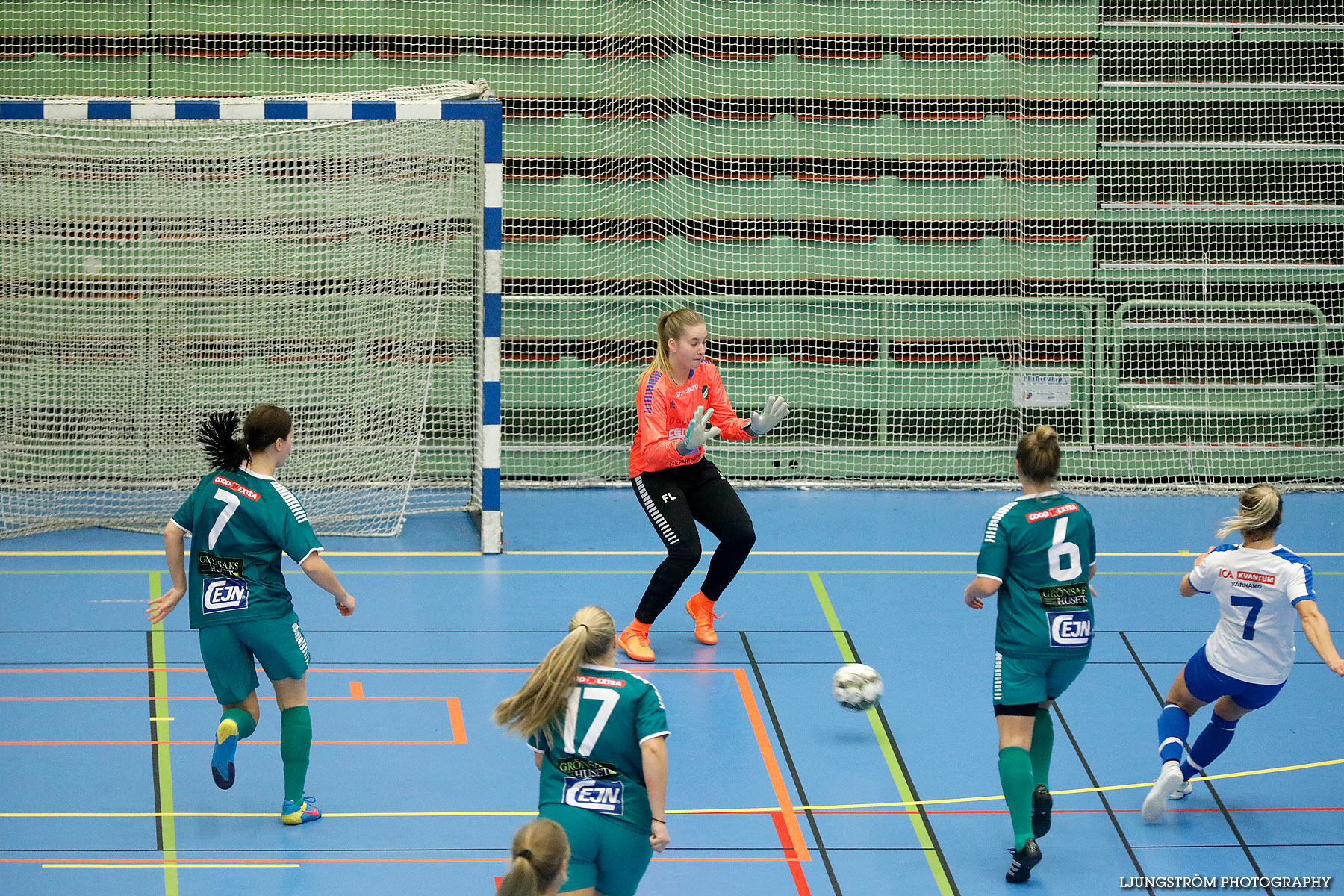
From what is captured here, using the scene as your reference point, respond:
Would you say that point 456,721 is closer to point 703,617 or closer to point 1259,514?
point 703,617

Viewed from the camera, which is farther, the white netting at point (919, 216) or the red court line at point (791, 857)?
the white netting at point (919, 216)

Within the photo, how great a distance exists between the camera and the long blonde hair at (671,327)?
7.55m

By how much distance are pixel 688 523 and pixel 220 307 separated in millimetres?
5254

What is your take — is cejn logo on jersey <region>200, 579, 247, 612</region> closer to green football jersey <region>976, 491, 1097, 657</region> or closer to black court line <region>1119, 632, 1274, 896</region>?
green football jersey <region>976, 491, 1097, 657</region>

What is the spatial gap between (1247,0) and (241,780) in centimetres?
1111

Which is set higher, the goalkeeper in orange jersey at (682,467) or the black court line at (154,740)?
the goalkeeper in orange jersey at (682,467)

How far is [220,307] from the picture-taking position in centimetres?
1108

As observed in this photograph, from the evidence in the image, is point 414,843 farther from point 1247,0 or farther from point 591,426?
point 1247,0

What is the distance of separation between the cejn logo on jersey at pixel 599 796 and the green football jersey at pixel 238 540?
1.83 metres

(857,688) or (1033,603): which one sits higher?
(1033,603)

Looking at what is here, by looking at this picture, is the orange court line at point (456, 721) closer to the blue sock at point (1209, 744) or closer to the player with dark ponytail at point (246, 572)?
the player with dark ponytail at point (246, 572)

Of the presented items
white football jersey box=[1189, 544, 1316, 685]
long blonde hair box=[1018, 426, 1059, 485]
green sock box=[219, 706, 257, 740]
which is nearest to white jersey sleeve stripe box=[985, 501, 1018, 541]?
long blonde hair box=[1018, 426, 1059, 485]

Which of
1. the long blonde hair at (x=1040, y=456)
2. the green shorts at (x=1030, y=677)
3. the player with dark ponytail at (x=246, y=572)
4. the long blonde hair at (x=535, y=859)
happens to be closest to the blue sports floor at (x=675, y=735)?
the player with dark ponytail at (x=246, y=572)

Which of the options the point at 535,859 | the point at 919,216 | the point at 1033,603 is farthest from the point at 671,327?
the point at 919,216
